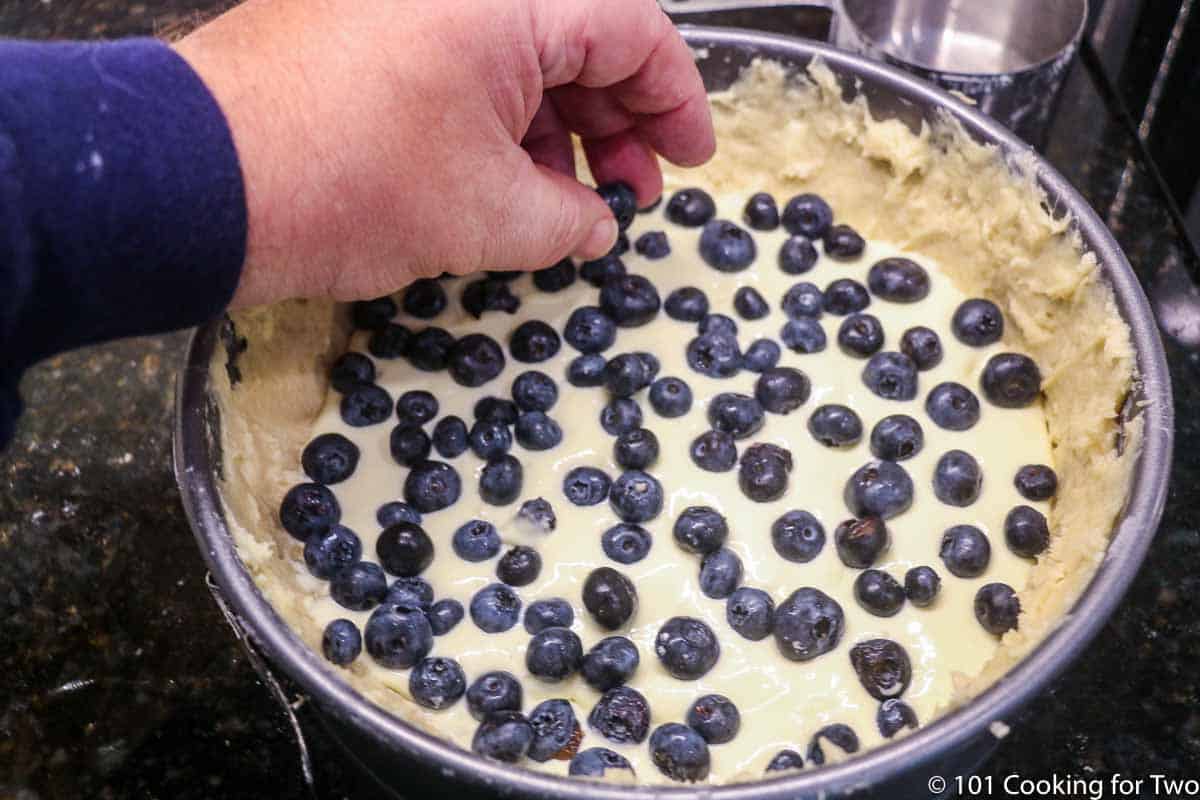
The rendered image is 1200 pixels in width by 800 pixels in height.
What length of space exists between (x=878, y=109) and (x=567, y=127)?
39 centimetres

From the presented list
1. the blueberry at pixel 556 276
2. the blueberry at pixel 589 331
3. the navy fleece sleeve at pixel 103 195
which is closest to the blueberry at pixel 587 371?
the blueberry at pixel 589 331

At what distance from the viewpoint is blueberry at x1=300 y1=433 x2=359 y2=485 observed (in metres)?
1.21

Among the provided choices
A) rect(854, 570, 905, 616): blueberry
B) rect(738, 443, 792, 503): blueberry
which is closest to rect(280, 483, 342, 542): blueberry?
rect(738, 443, 792, 503): blueberry

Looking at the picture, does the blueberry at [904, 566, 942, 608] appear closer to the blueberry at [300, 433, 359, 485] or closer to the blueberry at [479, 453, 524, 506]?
the blueberry at [479, 453, 524, 506]

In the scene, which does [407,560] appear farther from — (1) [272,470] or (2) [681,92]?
(2) [681,92]

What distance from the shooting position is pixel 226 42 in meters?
0.93

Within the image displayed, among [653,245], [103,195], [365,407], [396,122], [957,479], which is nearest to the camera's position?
[103,195]

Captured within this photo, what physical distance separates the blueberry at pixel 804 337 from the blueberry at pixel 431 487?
0.43 meters

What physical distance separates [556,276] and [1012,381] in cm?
54

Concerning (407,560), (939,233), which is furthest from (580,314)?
(939,233)

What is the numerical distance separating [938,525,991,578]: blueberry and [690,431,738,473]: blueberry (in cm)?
24

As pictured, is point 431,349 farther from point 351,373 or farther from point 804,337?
point 804,337

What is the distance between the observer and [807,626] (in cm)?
105

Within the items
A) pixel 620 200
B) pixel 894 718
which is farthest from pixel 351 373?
pixel 894 718
